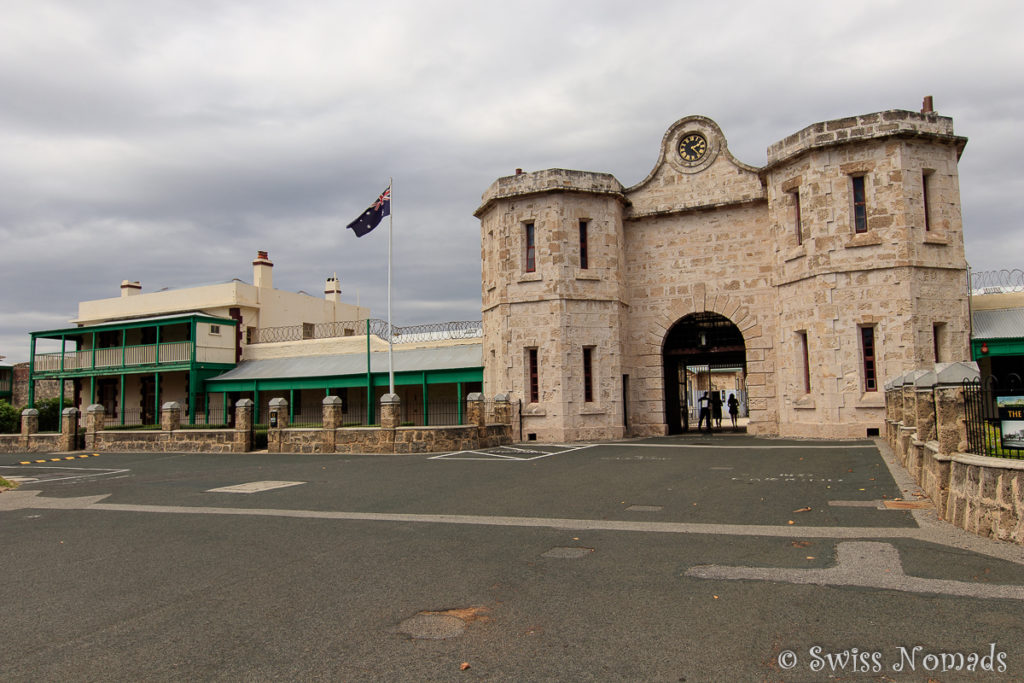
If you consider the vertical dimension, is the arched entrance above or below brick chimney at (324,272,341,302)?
below

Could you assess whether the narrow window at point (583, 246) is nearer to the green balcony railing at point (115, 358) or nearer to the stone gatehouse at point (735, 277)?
the stone gatehouse at point (735, 277)

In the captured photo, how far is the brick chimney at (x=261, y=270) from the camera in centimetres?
3425

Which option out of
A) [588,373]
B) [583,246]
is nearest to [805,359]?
[588,373]

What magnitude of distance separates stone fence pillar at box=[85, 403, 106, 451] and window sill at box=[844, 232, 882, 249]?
79.7ft

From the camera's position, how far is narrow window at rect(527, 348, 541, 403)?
22.1 metres

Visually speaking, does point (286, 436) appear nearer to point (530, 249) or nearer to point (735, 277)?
point (530, 249)

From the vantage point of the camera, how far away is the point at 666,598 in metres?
4.94

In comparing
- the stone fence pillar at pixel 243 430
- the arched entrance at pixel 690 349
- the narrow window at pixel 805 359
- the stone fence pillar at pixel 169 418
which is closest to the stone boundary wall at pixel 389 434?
the stone fence pillar at pixel 243 430

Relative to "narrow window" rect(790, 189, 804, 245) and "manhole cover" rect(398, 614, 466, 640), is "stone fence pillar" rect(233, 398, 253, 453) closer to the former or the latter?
"narrow window" rect(790, 189, 804, 245)

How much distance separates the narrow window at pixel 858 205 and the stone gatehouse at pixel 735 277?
0.04 meters

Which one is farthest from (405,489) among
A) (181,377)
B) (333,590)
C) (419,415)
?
(181,377)

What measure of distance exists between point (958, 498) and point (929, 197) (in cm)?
1484

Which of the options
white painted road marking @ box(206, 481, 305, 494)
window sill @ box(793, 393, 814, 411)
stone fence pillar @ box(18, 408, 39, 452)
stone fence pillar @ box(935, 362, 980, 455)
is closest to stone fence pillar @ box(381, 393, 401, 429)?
white painted road marking @ box(206, 481, 305, 494)

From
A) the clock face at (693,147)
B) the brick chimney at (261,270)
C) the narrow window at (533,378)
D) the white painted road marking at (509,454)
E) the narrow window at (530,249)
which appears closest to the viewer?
the white painted road marking at (509,454)
